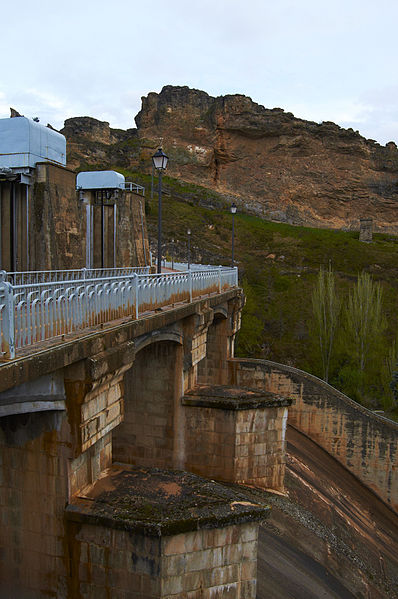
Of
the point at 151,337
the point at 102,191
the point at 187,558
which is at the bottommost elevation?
the point at 187,558

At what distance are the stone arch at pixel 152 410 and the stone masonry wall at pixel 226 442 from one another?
481mm

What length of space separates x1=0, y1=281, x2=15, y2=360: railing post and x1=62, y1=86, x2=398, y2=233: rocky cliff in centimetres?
6402

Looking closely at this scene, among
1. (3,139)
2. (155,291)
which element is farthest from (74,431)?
(3,139)

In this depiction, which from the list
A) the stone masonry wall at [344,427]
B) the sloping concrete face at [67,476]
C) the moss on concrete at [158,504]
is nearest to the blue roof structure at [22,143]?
the sloping concrete face at [67,476]

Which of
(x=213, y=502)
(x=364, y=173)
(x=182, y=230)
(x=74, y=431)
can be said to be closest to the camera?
(x=74, y=431)

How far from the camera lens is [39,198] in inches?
426

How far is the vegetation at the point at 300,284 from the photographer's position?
26844 mm

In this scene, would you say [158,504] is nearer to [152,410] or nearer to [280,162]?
[152,410]

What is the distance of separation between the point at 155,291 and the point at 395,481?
1551 cm

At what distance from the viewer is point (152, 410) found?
11.1 m

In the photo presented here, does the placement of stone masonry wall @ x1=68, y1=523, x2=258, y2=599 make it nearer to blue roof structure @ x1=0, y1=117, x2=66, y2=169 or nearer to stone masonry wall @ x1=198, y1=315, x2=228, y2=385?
blue roof structure @ x1=0, y1=117, x2=66, y2=169

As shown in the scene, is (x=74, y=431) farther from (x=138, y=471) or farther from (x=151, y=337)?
(x=151, y=337)

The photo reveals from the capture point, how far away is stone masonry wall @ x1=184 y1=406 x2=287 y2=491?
434 inches

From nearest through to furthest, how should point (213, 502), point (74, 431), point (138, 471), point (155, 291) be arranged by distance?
1. point (74, 431)
2. point (213, 502)
3. point (138, 471)
4. point (155, 291)
